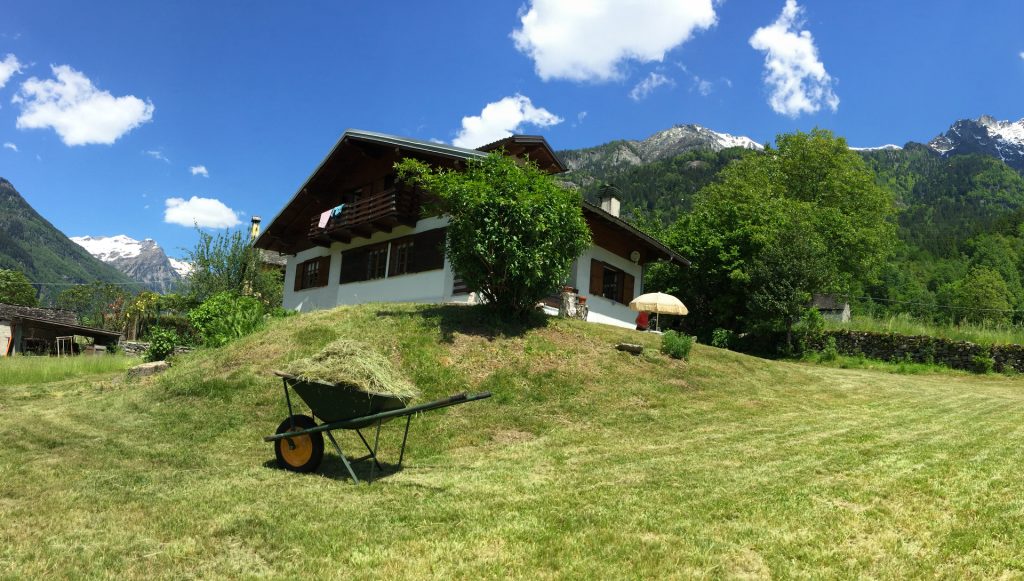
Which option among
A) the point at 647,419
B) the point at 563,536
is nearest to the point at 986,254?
the point at 647,419

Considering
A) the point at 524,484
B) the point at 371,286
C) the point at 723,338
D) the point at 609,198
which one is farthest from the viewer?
the point at 609,198

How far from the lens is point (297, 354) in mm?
13000

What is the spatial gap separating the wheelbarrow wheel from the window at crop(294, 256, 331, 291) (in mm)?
21715

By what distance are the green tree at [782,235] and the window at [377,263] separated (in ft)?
48.6

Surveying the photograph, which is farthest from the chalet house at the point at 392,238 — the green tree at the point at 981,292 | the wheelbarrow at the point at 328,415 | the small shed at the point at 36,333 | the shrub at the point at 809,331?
the green tree at the point at 981,292

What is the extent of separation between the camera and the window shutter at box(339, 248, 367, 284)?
25.6m

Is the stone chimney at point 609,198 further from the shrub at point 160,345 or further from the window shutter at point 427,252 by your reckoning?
the shrub at point 160,345

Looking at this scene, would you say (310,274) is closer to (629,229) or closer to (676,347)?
(629,229)

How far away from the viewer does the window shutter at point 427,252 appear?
2133 centimetres

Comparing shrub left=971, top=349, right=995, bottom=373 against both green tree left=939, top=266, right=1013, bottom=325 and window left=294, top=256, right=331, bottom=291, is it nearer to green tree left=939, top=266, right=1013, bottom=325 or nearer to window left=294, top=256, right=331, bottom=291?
window left=294, top=256, right=331, bottom=291

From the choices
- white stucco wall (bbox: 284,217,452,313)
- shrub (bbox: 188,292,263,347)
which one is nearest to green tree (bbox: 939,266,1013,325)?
white stucco wall (bbox: 284,217,452,313)

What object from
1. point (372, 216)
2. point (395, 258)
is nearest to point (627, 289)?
point (395, 258)

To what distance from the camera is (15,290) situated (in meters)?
86.6

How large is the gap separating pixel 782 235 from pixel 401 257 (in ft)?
56.2
